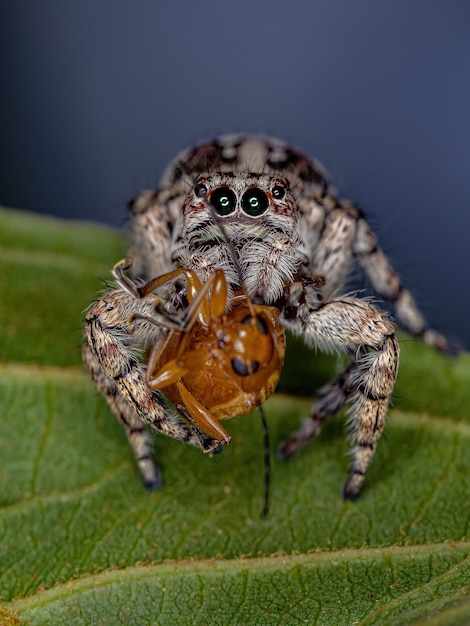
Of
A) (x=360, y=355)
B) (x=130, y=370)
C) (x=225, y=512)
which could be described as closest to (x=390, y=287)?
(x=360, y=355)

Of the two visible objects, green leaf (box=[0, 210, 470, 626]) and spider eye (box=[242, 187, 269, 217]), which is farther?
spider eye (box=[242, 187, 269, 217])

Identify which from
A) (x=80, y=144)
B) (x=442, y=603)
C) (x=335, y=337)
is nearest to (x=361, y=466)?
(x=335, y=337)

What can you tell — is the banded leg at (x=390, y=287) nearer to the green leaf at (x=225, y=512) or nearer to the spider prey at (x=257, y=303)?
the green leaf at (x=225, y=512)

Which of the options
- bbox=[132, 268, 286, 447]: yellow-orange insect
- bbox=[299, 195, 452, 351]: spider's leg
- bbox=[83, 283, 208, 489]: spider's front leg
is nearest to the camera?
bbox=[132, 268, 286, 447]: yellow-orange insect

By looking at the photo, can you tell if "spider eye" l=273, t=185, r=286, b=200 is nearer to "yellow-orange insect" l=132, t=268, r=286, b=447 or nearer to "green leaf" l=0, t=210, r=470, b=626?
"yellow-orange insect" l=132, t=268, r=286, b=447

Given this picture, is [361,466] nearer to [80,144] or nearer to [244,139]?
[244,139]

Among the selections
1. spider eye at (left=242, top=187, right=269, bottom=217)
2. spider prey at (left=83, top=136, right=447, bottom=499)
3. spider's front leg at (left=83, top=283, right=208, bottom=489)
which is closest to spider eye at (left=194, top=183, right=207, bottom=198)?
spider prey at (left=83, top=136, right=447, bottom=499)

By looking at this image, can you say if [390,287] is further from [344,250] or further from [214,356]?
[214,356]
